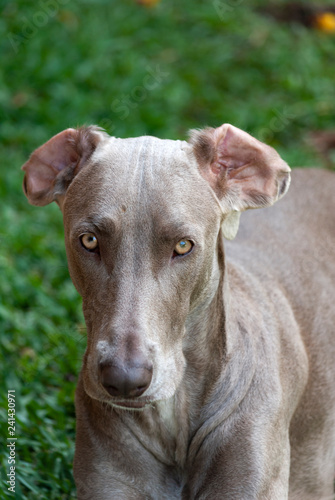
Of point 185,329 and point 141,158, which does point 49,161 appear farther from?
point 185,329

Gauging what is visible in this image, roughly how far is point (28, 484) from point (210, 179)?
6.47 ft

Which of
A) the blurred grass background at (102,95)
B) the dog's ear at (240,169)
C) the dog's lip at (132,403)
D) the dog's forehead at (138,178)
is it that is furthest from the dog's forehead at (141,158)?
the blurred grass background at (102,95)

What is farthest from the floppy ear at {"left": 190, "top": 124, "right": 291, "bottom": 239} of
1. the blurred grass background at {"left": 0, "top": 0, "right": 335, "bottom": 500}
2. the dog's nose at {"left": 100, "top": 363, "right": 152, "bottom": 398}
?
the blurred grass background at {"left": 0, "top": 0, "right": 335, "bottom": 500}

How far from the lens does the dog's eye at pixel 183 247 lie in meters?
3.27

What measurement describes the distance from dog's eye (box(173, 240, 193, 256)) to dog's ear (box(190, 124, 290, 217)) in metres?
0.38

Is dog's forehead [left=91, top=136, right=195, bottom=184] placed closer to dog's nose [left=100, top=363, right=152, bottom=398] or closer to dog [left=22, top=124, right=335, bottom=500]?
dog [left=22, top=124, right=335, bottom=500]

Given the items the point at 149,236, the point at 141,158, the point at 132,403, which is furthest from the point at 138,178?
the point at 132,403

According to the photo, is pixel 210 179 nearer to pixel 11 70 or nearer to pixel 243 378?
pixel 243 378

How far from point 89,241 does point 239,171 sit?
0.82 m

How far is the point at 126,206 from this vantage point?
3232 millimetres

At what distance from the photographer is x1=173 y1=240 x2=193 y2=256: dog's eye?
10.7ft

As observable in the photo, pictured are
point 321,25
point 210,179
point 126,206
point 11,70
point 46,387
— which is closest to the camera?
point 126,206

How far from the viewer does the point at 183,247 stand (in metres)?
3.29

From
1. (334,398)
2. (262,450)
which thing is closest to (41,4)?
(334,398)
